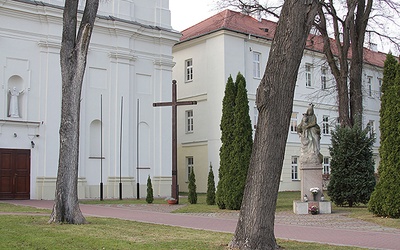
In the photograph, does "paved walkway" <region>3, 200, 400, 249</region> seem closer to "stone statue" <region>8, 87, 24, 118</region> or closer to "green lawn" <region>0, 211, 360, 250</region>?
"green lawn" <region>0, 211, 360, 250</region>

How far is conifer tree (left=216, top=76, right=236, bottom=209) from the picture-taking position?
1997 cm

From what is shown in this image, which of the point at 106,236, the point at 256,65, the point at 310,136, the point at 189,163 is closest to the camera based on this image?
the point at 106,236

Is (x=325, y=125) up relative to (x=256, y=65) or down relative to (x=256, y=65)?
down

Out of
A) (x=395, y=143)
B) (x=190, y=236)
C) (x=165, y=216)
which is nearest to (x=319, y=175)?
(x=395, y=143)

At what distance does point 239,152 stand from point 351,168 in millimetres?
4695

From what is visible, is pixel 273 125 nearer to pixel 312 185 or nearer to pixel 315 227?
pixel 315 227

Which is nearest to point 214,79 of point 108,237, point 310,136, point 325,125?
point 325,125

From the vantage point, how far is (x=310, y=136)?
18.6 meters

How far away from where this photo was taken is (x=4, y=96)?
26047 millimetres

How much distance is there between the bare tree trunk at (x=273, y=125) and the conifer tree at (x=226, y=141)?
36.1ft

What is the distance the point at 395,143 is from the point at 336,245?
271 inches

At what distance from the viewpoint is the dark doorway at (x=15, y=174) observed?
84.6 ft

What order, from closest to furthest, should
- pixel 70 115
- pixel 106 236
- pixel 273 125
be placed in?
pixel 273 125 → pixel 106 236 → pixel 70 115

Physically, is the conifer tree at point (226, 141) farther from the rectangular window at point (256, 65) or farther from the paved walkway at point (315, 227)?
the rectangular window at point (256, 65)
